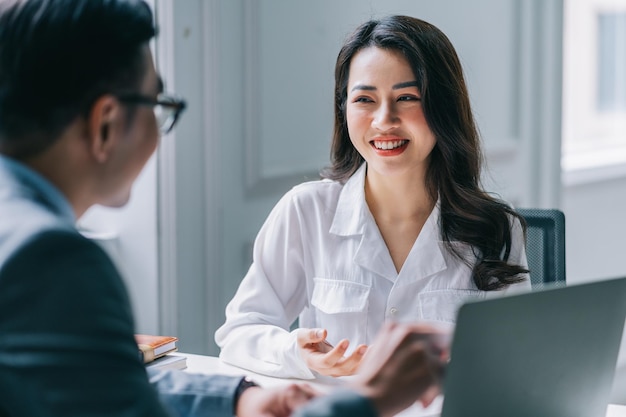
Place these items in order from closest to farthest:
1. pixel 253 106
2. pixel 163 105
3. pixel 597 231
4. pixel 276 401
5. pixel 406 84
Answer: pixel 163 105, pixel 276 401, pixel 406 84, pixel 253 106, pixel 597 231

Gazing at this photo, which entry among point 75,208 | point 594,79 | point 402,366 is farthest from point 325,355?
point 594,79

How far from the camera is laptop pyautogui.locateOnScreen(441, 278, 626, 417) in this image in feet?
3.51

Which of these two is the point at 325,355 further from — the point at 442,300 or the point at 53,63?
the point at 53,63

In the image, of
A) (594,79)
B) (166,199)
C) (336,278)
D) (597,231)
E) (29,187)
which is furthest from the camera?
(594,79)

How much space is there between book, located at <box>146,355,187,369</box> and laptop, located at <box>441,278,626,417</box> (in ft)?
2.43

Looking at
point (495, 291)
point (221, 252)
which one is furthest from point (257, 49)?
point (495, 291)

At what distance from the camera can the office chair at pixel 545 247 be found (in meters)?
1.95

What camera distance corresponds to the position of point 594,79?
4379 millimetres

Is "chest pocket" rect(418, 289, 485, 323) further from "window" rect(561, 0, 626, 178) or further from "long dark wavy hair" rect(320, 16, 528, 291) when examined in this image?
"window" rect(561, 0, 626, 178)

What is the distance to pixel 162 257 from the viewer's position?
2.41 meters

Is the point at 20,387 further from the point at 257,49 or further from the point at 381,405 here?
the point at 257,49

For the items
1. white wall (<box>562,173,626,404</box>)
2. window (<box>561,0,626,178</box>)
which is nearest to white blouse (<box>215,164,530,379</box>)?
white wall (<box>562,173,626,404</box>)

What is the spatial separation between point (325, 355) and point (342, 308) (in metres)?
0.29

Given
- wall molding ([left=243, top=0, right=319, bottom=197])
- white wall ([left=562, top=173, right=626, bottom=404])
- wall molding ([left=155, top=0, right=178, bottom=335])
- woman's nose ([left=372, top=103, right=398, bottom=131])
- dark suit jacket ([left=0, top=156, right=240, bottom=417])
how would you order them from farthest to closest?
1. white wall ([left=562, top=173, right=626, bottom=404])
2. wall molding ([left=243, top=0, right=319, bottom=197])
3. wall molding ([left=155, top=0, right=178, bottom=335])
4. woman's nose ([left=372, top=103, right=398, bottom=131])
5. dark suit jacket ([left=0, top=156, right=240, bottom=417])
